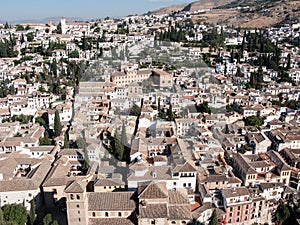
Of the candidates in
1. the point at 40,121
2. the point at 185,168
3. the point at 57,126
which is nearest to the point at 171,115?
the point at 185,168

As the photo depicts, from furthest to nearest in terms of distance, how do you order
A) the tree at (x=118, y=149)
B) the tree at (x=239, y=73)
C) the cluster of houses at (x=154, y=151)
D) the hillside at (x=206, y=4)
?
the hillside at (x=206, y=4), the tree at (x=239, y=73), the tree at (x=118, y=149), the cluster of houses at (x=154, y=151)

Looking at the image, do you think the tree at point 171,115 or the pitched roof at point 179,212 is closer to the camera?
the pitched roof at point 179,212

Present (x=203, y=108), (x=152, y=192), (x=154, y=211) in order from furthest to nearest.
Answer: (x=203, y=108) → (x=152, y=192) → (x=154, y=211)

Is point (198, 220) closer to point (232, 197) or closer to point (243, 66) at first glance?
point (232, 197)

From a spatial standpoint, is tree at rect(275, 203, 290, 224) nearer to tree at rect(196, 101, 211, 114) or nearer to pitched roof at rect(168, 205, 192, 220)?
pitched roof at rect(168, 205, 192, 220)

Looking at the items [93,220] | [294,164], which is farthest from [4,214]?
[294,164]

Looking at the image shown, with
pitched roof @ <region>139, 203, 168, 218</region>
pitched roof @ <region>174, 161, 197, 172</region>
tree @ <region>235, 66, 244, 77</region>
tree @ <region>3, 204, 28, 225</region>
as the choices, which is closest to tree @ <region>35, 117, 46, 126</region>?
tree @ <region>3, 204, 28, 225</region>

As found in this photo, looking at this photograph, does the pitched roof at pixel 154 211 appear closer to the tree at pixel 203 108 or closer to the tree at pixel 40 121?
the tree at pixel 203 108

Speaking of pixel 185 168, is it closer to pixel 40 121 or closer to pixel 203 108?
pixel 203 108

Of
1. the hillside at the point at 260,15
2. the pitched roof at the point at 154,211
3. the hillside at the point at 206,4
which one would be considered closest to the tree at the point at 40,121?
the pitched roof at the point at 154,211
